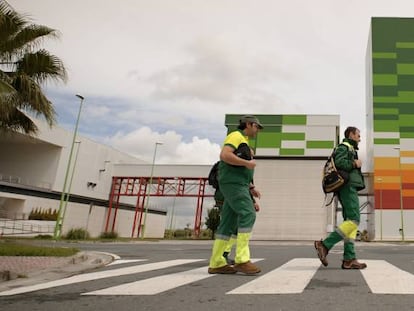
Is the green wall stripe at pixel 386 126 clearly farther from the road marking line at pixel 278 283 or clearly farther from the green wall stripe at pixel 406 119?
the road marking line at pixel 278 283

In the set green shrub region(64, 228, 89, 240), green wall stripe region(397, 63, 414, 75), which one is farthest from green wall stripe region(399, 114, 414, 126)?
green shrub region(64, 228, 89, 240)

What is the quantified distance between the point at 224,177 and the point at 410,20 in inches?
1885

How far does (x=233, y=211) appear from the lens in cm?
511

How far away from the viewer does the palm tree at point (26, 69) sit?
10977 millimetres

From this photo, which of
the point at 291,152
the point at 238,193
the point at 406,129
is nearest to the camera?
the point at 238,193

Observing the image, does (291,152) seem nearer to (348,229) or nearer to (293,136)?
(293,136)

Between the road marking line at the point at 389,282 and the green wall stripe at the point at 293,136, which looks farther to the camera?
the green wall stripe at the point at 293,136

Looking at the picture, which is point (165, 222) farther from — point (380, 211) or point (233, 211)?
point (233, 211)

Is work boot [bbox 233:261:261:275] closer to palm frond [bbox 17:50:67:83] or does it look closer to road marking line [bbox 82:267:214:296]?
road marking line [bbox 82:267:214:296]

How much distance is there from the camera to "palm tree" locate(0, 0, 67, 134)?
36.0 feet

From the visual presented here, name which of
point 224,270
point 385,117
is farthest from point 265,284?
point 385,117

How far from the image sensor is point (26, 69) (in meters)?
11.8

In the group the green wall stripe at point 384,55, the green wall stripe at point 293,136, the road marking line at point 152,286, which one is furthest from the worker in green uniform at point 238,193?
the green wall stripe at point 384,55

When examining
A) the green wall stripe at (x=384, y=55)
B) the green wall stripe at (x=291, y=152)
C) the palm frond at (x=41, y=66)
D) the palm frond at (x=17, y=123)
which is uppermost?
the green wall stripe at (x=384, y=55)
